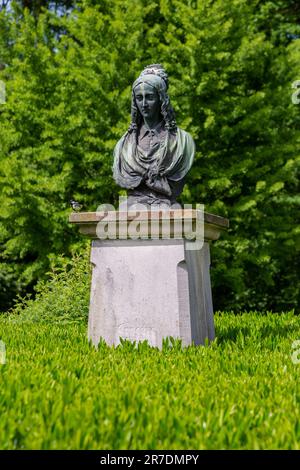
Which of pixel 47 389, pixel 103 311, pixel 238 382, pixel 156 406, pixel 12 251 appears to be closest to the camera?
pixel 156 406

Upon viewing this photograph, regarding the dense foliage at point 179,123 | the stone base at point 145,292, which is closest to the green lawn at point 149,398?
the stone base at point 145,292

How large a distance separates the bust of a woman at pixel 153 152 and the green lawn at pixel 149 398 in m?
1.62

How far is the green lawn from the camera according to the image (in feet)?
9.41

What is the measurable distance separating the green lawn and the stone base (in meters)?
0.29

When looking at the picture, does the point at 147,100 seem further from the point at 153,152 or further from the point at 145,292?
the point at 145,292

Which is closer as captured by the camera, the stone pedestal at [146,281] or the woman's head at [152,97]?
the stone pedestal at [146,281]

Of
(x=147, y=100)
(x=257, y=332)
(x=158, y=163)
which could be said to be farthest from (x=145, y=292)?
(x=147, y=100)

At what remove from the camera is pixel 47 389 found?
3.63 metres

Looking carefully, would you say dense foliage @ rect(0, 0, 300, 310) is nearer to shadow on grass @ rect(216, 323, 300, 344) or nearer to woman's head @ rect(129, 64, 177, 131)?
shadow on grass @ rect(216, 323, 300, 344)

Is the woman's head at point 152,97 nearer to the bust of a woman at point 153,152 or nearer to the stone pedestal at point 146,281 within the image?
the bust of a woman at point 153,152

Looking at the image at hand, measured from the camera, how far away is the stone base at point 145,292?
5504 mm
